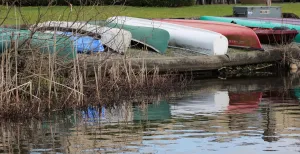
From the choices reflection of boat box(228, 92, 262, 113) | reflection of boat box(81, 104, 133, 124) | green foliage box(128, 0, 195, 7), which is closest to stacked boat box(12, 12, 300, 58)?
reflection of boat box(228, 92, 262, 113)

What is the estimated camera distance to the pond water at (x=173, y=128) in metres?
11.7

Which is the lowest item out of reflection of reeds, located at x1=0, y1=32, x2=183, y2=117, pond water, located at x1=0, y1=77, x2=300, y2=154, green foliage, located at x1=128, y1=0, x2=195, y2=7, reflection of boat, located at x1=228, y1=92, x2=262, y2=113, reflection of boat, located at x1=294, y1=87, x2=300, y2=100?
pond water, located at x1=0, y1=77, x2=300, y2=154

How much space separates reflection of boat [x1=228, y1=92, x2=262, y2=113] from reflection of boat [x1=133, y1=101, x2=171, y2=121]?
1254 mm

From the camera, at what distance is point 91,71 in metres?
18.2

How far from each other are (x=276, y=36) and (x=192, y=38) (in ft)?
9.97

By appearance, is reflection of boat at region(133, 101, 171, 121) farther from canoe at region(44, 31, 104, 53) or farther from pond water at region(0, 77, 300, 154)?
canoe at region(44, 31, 104, 53)

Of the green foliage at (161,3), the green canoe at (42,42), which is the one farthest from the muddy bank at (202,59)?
the green foliage at (161,3)

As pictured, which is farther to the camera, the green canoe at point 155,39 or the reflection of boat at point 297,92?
the green canoe at point 155,39

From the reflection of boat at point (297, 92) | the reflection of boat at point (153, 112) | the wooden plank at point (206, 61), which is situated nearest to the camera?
the reflection of boat at point (153, 112)

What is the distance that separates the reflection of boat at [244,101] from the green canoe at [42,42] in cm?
331

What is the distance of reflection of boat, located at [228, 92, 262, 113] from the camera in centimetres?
1608

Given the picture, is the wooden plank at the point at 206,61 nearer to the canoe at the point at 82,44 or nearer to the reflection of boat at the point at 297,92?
the canoe at the point at 82,44

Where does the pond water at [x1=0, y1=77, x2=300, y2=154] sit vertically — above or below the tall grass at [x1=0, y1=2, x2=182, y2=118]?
below

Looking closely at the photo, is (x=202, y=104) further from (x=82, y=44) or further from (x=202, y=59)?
(x=202, y=59)
